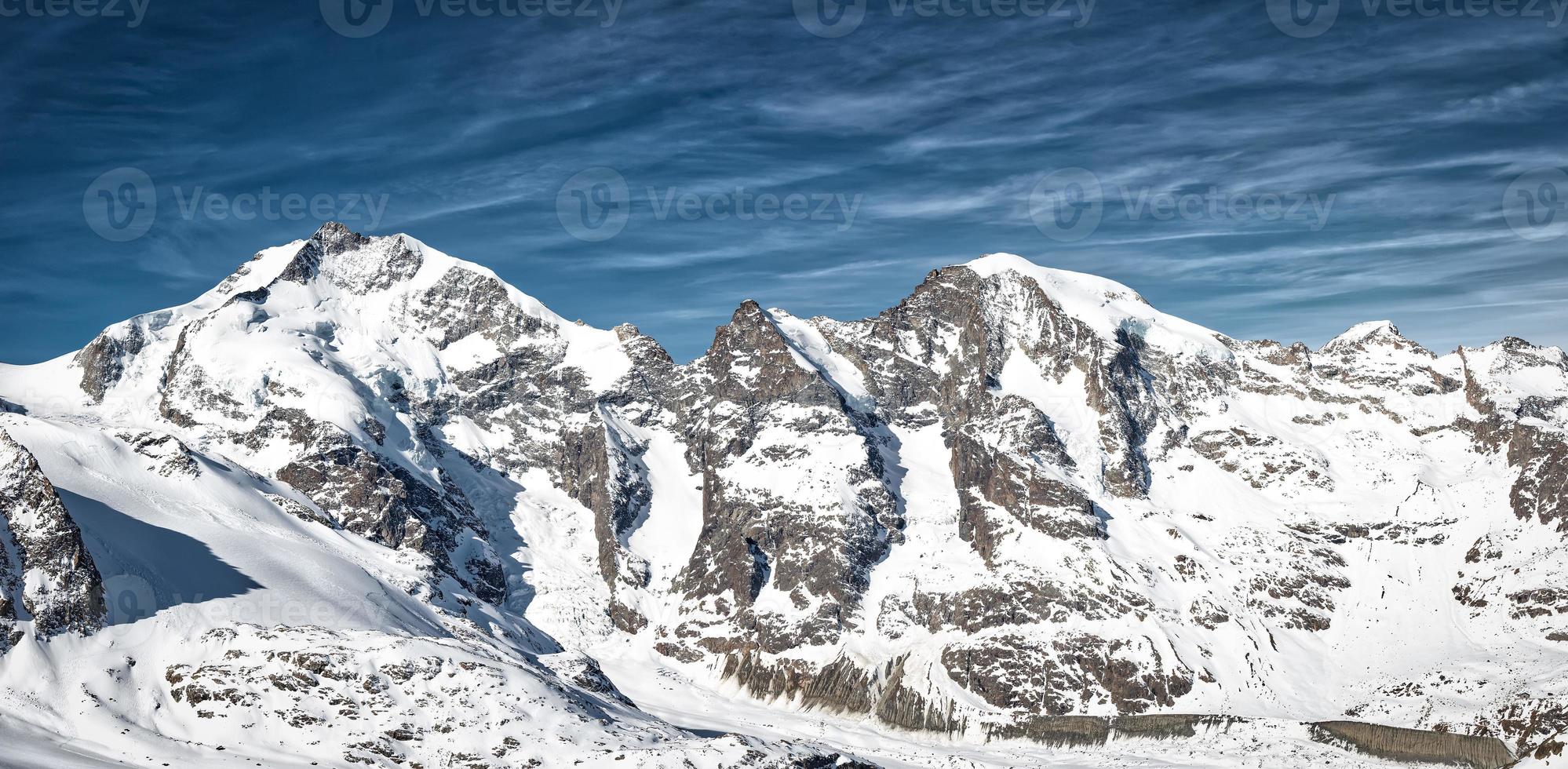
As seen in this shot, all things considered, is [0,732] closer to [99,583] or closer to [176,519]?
[99,583]

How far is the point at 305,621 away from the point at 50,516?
32.0 metres

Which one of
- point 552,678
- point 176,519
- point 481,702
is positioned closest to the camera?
point 481,702

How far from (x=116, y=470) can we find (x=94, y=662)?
204 ft

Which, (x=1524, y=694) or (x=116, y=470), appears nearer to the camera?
(x=116, y=470)

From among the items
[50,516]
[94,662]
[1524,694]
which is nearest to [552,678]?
[94,662]

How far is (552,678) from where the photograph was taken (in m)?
153

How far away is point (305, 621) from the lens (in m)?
156

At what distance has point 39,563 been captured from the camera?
447ft

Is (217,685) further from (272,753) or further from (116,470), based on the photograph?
(116,470)

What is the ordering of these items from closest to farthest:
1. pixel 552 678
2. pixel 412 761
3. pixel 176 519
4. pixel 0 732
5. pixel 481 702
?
pixel 0 732 → pixel 412 761 → pixel 481 702 → pixel 552 678 → pixel 176 519

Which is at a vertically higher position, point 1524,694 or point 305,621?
point 1524,694

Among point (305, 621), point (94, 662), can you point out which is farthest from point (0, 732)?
point (305, 621)

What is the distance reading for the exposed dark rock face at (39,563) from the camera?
13212 cm

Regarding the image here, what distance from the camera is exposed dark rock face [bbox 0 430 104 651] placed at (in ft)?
433
